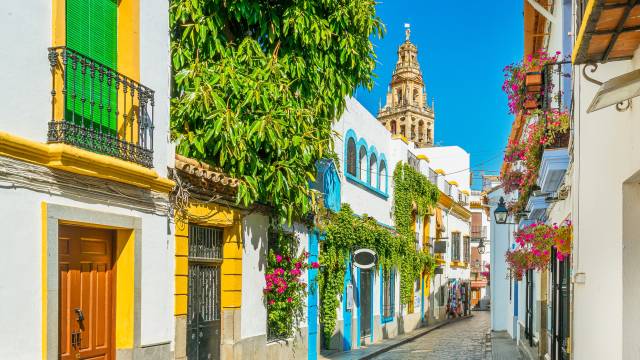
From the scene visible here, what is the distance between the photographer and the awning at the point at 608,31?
12.6ft

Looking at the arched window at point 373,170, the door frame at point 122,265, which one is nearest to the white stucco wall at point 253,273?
the door frame at point 122,265

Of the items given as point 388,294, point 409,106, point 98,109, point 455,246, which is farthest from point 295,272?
point 409,106

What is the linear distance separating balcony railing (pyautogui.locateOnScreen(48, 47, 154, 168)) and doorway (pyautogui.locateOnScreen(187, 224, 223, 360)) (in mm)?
2303

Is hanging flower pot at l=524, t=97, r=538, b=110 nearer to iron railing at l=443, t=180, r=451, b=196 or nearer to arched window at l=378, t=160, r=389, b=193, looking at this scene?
arched window at l=378, t=160, r=389, b=193

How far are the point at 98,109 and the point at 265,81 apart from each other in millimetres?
3372

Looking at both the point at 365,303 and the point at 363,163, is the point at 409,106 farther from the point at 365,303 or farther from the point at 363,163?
the point at 365,303

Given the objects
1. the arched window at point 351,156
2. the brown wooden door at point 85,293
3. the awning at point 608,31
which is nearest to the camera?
the awning at point 608,31

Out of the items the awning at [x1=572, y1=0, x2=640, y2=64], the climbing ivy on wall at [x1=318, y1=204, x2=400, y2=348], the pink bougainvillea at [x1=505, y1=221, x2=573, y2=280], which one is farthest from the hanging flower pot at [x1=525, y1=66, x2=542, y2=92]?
the climbing ivy on wall at [x1=318, y1=204, x2=400, y2=348]

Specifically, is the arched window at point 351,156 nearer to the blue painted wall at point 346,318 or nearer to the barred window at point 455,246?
the blue painted wall at point 346,318

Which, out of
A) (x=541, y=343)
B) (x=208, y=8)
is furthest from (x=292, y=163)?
(x=541, y=343)

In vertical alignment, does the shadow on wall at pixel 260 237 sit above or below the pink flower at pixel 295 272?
above

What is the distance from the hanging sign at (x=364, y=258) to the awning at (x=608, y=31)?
596 inches

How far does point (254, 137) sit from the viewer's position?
34.7ft

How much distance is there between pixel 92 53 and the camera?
8.02m
